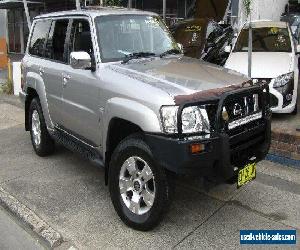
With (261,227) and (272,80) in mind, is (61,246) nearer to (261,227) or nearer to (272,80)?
(261,227)

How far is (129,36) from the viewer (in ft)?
15.5

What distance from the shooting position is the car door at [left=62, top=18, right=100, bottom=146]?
14.3 ft

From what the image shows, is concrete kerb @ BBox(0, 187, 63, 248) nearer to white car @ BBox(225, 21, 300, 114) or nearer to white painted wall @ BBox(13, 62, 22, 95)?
white car @ BBox(225, 21, 300, 114)

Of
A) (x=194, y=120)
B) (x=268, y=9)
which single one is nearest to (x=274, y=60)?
(x=194, y=120)

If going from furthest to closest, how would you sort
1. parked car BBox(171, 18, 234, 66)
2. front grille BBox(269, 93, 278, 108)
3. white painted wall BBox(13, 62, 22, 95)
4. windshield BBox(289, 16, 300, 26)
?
windshield BBox(289, 16, 300, 26), white painted wall BBox(13, 62, 22, 95), parked car BBox(171, 18, 234, 66), front grille BBox(269, 93, 278, 108)

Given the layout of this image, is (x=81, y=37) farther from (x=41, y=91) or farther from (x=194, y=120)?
(x=194, y=120)

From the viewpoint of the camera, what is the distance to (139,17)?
16.5ft

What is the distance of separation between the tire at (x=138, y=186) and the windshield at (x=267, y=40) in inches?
Answer: 200

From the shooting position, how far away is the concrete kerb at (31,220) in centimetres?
378

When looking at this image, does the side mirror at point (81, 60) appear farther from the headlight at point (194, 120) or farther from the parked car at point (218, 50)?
the parked car at point (218, 50)

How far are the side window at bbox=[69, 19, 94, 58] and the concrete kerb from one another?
1813mm

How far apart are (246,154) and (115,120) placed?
1.31 m

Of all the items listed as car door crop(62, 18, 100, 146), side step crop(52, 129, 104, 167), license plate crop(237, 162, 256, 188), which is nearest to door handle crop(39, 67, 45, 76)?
car door crop(62, 18, 100, 146)

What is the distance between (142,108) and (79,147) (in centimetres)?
148
